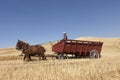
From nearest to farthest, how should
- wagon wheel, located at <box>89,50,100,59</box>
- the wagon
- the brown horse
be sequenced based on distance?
the brown horse
the wagon
wagon wheel, located at <box>89,50,100,59</box>

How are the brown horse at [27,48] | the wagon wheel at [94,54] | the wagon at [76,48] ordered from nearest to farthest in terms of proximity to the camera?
the brown horse at [27,48] → the wagon at [76,48] → the wagon wheel at [94,54]

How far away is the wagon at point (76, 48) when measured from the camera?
2920 centimetres

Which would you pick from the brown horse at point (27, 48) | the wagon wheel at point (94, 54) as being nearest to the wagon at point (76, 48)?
the wagon wheel at point (94, 54)

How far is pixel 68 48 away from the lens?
29.3 meters

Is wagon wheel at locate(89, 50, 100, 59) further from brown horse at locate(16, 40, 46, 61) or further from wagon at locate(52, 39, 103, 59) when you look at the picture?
brown horse at locate(16, 40, 46, 61)

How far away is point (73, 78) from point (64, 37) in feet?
63.4

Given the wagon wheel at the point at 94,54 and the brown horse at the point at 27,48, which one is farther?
the wagon wheel at the point at 94,54

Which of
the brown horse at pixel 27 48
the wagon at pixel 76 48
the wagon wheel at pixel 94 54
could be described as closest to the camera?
the brown horse at pixel 27 48

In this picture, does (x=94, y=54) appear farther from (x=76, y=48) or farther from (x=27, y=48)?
(x=27, y=48)

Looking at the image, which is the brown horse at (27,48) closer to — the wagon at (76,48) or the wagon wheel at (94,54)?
the wagon at (76,48)

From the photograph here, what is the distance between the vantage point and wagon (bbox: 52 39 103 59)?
2920 centimetres

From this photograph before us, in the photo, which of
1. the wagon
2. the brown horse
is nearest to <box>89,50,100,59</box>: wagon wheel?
the wagon

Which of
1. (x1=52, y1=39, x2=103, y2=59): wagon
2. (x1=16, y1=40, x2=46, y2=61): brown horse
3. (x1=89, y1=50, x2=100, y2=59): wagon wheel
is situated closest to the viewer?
(x1=16, y1=40, x2=46, y2=61): brown horse

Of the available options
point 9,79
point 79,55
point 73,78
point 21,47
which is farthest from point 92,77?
point 79,55
